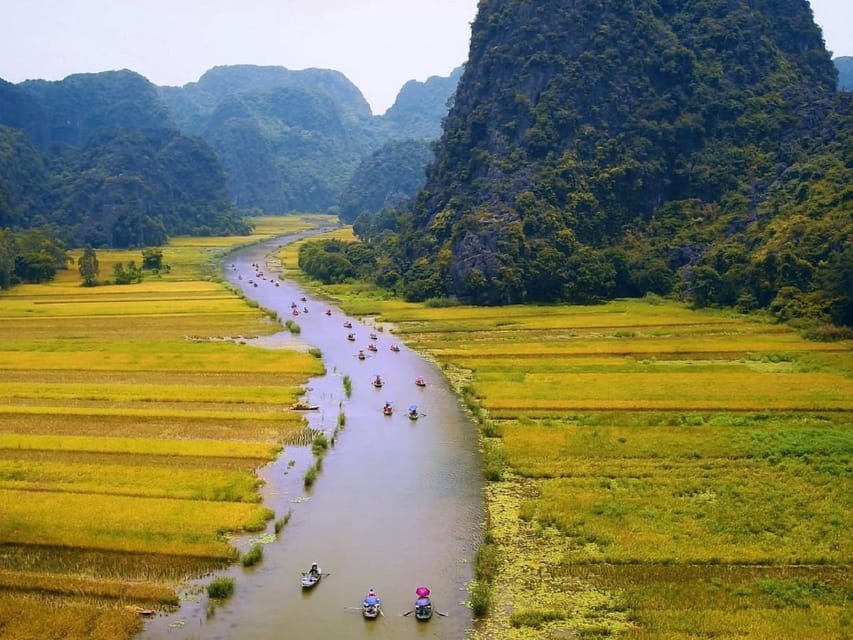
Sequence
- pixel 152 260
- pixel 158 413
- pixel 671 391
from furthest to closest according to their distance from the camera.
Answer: pixel 152 260 < pixel 671 391 < pixel 158 413

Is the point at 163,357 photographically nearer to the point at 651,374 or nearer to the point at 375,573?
the point at 651,374

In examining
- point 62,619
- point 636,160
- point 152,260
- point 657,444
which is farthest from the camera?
point 152,260

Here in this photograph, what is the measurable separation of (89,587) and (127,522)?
4256mm

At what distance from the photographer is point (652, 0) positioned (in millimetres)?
104500

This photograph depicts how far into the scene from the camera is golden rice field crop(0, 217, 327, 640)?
24.2 metres

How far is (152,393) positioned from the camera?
46.1 metres

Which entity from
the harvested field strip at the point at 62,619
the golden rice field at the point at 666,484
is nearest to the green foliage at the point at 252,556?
the harvested field strip at the point at 62,619

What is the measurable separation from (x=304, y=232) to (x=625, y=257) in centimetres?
11529

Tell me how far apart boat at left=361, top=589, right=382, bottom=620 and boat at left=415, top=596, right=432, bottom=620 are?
3.38 ft

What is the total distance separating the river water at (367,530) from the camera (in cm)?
2250

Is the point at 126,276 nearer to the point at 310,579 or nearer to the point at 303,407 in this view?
the point at 303,407

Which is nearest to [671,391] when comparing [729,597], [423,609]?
[729,597]

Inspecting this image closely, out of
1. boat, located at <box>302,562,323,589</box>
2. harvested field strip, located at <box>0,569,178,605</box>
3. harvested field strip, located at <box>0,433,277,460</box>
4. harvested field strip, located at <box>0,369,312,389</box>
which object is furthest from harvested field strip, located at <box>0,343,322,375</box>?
boat, located at <box>302,562,323,589</box>

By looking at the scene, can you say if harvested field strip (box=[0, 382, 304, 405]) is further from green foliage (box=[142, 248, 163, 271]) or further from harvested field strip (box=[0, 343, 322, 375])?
green foliage (box=[142, 248, 163, 271])
